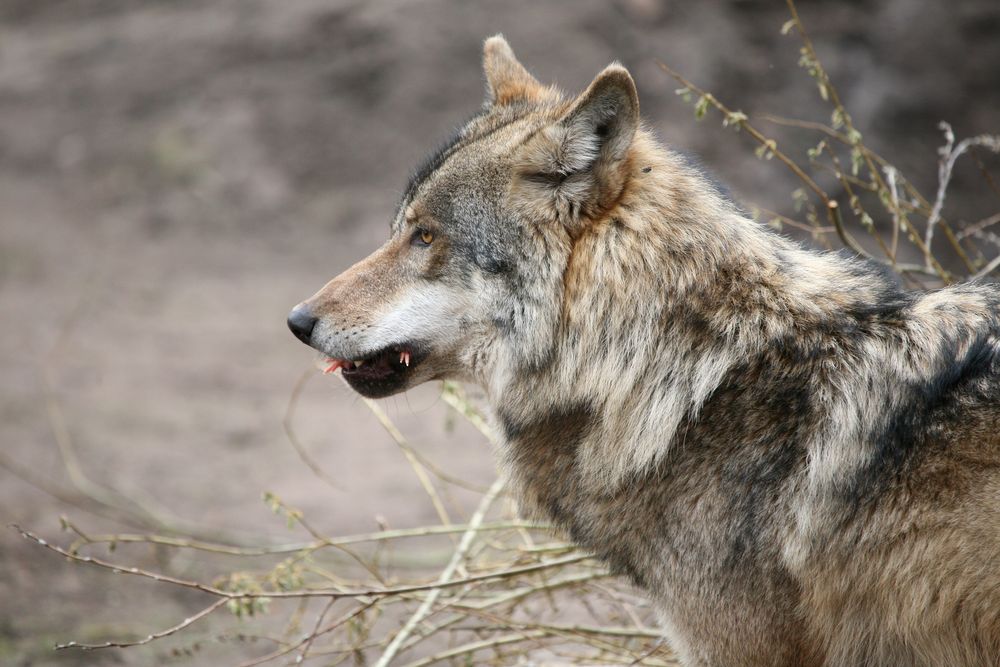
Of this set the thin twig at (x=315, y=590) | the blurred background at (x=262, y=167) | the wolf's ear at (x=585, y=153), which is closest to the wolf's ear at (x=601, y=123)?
the wolf's ear at (x=585, y=153)

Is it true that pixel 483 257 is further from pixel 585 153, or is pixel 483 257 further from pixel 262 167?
pixel 262 167

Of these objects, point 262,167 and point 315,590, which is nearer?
point 315,590

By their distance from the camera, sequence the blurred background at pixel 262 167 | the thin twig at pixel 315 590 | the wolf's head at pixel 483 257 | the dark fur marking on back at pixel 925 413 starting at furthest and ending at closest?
the blurred background at pixel 262 167 < the thin twig at pixel 315 590 < the wolf's head at pixel 483 257 < the dark fur marking on back at pixel 925 413

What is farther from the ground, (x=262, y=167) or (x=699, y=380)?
(x=262, y=167)

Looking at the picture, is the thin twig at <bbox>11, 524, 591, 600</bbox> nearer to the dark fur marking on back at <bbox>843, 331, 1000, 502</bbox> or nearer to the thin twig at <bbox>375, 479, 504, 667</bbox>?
the thin twig at <bbox>375, 479, 504, 667</bbox>

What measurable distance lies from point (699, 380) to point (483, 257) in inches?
30.6

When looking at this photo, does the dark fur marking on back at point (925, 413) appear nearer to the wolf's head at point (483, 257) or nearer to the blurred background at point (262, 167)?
the wolf's head at point (483, 257)

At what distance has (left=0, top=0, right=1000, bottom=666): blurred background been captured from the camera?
719 centimetres

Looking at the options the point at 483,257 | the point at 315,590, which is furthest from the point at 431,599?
the point at 483,257

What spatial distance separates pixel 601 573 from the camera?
4.41m

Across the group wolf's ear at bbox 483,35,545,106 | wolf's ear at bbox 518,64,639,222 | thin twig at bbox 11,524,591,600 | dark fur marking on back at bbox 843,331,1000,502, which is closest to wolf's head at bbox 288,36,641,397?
wolf's ear at bbox 518,64,639,222

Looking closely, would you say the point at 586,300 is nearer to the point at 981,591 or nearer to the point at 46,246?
the point at 981,591

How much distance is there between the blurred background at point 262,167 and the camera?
7.19 metres

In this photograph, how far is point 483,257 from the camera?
122 inches
